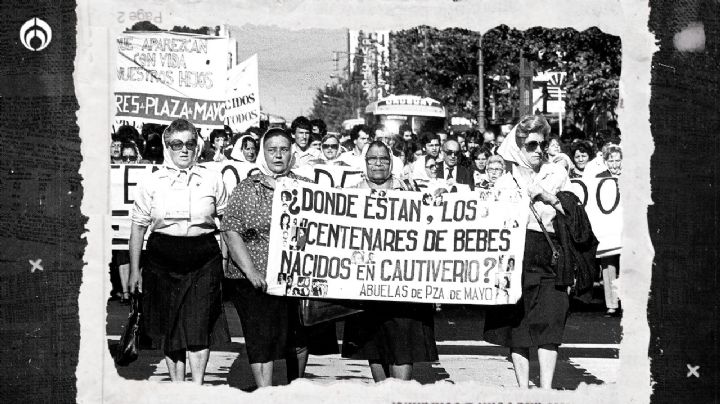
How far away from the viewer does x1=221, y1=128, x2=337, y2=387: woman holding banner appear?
7172 mm

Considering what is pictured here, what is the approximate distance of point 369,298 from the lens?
7152 mm

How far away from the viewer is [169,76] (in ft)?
39.5

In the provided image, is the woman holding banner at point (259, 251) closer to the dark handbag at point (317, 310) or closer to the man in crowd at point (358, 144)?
the dark handbag at point (317, 310)

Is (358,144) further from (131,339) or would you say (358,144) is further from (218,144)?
(131,339)

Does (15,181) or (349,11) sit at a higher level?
(349,11)

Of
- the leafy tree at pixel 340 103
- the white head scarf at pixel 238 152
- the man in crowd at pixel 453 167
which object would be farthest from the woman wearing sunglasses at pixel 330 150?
the leafy tree at pixel 340 103

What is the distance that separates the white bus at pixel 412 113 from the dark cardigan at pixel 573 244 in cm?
1887

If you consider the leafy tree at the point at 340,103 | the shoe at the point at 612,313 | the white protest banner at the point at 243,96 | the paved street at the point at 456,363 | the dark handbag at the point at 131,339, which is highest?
the leafy tree at the point at 340,103

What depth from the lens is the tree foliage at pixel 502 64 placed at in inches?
699

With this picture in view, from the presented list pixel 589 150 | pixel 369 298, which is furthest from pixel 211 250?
pixel 589 150

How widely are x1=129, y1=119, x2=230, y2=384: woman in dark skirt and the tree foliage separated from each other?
21.1 ft

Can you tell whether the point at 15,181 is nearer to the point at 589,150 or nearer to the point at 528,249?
the point at 528,249

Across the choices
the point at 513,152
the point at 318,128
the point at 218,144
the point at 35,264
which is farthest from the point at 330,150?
the point at 35,264

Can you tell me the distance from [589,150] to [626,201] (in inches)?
215
